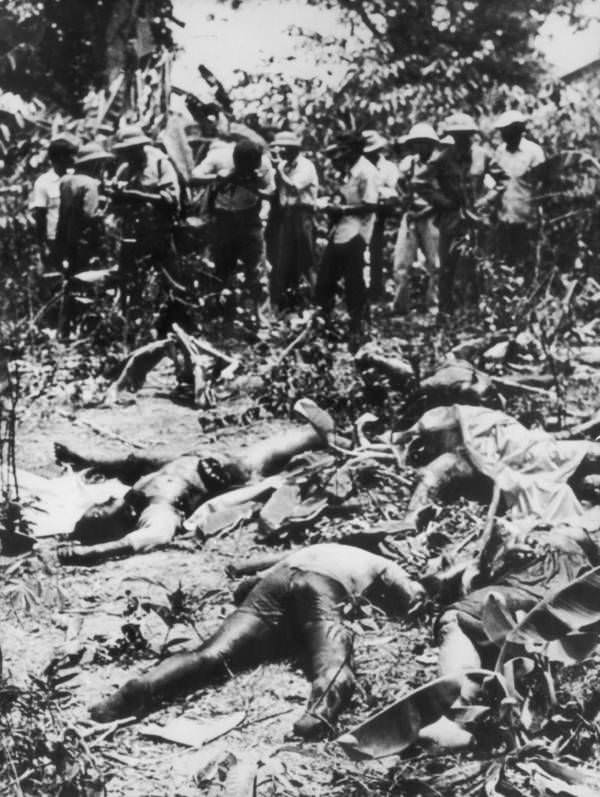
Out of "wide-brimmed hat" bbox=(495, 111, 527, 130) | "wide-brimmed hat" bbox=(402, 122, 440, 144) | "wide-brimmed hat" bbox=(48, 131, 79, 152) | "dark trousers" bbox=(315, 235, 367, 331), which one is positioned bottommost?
"dark trousers" bbox=(315, 235, 367, 331)

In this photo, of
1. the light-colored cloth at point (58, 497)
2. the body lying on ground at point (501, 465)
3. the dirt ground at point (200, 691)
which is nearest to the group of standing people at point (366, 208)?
the light-colored cloth at point (58, 497)

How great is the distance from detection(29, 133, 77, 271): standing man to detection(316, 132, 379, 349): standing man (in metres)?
2.37

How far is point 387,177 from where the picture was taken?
30.1 ft

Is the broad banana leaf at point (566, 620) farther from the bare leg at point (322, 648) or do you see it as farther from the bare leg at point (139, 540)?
the bare leg at point (139, 540)

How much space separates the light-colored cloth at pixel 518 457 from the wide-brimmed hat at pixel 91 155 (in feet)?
14.9

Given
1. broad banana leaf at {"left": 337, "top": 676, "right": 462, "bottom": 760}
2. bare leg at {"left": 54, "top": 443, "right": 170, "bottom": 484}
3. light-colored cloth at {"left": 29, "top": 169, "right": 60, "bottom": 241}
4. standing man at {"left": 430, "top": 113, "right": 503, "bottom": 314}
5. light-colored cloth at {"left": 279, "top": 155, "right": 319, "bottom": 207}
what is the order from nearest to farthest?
1. broad banana leaf at {"left": 337, "top": 676, "right": 462, "bottom": 760}
2. bare leg at {"left": 54, "top": 443, "right": 170, "bottom": 484}
3. standing man at {"left": 430, "top": 113, "right": 503, "bottom": 314}
4. light-colored cloth at {"left": 279, "top": 155, "right": 319, "bottom": 207}
5. light-colored cloth at {"left": 29, "top": 169, "right": 60, "bottom": 241}

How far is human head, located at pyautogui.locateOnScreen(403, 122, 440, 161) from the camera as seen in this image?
9477 mm

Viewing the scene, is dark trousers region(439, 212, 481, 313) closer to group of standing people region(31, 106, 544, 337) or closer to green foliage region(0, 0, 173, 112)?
group of standing people region(31, 106, 544, 337)

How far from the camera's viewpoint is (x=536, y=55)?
1119cm

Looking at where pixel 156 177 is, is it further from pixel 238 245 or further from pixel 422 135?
pixel 422 135

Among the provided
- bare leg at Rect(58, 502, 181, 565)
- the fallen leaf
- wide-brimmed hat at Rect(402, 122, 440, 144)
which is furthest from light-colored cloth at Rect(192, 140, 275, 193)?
the fallen leaf

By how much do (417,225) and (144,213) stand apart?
2.47m

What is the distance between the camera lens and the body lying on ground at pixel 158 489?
4.94m

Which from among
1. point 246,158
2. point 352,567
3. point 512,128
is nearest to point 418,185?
point 512,128
